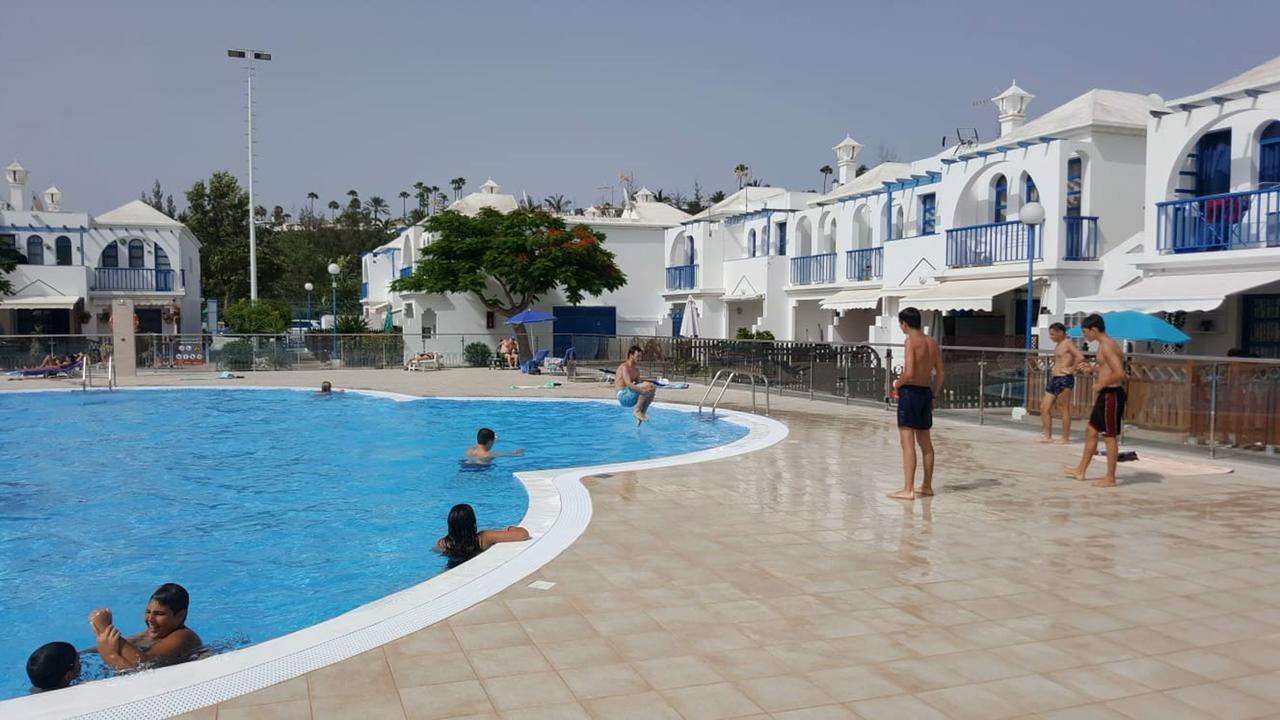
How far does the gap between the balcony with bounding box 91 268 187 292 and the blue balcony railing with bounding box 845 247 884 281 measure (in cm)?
2817

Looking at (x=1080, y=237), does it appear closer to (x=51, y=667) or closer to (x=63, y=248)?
(x=51, y=667)

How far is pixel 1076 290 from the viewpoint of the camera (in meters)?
20.6

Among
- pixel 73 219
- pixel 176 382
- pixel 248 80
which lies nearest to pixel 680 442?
pixel 176 382

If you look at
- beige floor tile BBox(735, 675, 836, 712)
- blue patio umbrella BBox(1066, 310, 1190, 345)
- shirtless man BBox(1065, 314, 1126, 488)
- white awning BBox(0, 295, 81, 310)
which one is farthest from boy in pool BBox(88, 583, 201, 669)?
white awning BBox(0, 295, 81, 310)

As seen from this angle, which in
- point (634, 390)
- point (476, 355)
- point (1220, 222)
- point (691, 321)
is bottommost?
point (634, 390)

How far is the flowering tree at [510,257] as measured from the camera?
106ft

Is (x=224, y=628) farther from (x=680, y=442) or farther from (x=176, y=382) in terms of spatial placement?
(x=176, y=382)

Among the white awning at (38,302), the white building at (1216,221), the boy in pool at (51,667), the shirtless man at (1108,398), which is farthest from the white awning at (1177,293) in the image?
the white awning at (38,302)

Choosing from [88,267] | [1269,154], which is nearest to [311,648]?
[1269,154]

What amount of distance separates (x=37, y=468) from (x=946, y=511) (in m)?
13.0

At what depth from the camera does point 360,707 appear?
13.0 ft

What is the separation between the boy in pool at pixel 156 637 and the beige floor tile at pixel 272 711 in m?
1.71

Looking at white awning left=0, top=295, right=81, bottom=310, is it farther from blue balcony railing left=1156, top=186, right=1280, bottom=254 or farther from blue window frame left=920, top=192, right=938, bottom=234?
blue balcony railing left=1156, top=186, right=1280, bottom=254

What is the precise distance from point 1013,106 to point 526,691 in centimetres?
2861
